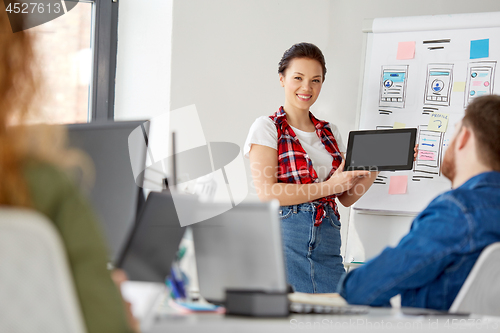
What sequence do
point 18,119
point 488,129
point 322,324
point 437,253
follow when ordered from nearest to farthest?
1. point 18,119
2. point 322,324
3. point 437,253
4. point 488,129

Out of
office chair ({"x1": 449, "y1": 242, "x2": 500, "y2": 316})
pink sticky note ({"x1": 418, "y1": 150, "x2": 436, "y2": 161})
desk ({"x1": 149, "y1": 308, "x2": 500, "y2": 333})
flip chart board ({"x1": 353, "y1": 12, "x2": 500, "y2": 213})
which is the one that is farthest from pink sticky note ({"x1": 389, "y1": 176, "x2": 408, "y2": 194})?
desk ({"x1": 149, "y1": 308, "x2": 500, "y2": 333})

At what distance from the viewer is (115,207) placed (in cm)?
108

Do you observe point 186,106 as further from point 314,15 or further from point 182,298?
point 182,298

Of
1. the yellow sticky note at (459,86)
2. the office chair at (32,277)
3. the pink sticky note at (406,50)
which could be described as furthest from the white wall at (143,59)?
the office chair at (32,277)

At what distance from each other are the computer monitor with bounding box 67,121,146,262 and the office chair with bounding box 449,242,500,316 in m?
0.75

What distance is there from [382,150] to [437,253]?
97 centimetres

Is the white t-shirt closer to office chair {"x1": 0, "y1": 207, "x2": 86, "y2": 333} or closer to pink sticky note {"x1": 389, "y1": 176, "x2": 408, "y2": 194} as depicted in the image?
pink sticky note {"x1": 389, "y1": 176, "x2": 408, "y2": 194}

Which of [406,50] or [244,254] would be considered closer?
[244,254]

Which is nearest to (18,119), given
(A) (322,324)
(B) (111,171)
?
(B) (111,171)

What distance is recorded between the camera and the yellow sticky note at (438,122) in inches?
89.0

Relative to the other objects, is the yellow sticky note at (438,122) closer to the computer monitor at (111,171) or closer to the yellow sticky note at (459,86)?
the yellow sticky note at (459,86)

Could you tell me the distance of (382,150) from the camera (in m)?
1.95

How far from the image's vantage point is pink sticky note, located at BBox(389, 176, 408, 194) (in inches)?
89.7

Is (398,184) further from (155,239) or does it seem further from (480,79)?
(155,239)
